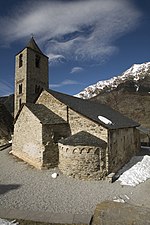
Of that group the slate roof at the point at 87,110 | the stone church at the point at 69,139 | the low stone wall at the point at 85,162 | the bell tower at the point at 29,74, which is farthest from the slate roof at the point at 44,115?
the bell tower at the point at 29,74

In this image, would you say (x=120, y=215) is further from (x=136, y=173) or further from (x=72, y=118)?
(x=72, y=118)

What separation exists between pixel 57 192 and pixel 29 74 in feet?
55.0

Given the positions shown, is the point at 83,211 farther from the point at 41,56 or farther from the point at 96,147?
the point at 41,56

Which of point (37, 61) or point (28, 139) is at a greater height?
point (37, 61)

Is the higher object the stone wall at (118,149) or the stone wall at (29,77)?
the stone wall at (29,77)

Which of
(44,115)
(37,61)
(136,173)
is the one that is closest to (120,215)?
(136,173)

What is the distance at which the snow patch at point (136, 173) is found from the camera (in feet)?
44.4

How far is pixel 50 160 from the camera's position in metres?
15.7

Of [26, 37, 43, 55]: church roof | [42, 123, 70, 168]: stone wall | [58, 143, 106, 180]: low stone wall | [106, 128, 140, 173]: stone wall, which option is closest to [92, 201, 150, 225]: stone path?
[58, 143, 106, 180]: low stone wall

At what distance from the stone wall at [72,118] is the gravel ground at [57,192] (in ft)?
12.6

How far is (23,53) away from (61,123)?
13042mm

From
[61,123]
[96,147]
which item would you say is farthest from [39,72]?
[96,147]

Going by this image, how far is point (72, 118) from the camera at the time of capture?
17.0 m

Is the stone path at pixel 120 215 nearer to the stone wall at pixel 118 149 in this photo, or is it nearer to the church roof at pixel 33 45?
the stone wall at pixel 118 149
